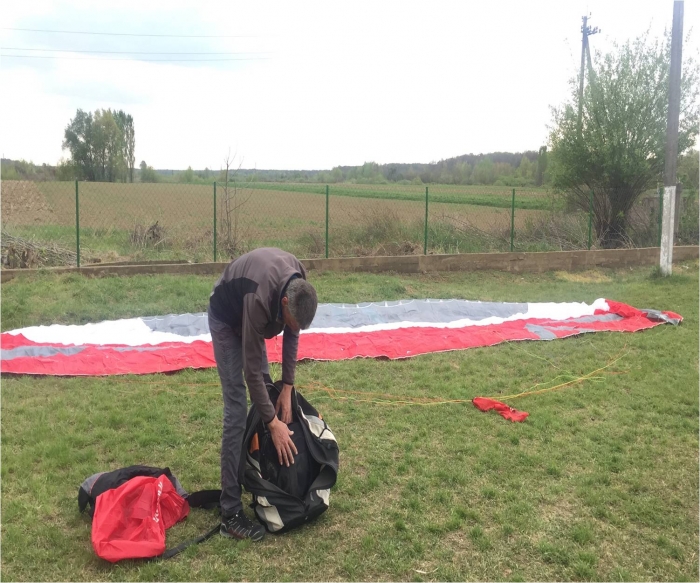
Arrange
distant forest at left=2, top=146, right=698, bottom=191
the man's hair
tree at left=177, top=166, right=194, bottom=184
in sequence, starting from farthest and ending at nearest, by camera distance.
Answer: tree at left=177, top=166, right=194, bottom=184 → distant forest at left=2, top=146, right=698, bottom=191 → the man's hair

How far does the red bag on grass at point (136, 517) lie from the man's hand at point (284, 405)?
776 mm

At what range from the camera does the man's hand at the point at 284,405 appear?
129 inches

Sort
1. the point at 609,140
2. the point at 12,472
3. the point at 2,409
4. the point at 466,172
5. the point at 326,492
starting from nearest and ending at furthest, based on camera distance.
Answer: the point at 326,492, the point at 12,472, the point at 2,409, the point at 609,140, the point at 466,172

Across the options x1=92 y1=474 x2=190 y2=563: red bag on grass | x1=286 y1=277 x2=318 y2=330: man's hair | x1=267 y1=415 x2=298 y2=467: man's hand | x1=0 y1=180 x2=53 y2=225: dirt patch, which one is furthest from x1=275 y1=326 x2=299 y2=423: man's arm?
x1=0 y1=180 x2=53 y2=225: dirt patch

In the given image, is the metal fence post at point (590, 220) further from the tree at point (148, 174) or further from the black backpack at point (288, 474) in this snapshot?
the tree at point (148, 174)

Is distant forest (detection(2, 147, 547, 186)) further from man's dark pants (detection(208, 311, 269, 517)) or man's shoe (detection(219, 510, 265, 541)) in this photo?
man's shoe (detection(219, 510, 265, 541))

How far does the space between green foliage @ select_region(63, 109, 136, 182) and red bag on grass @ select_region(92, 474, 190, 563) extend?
22913mm

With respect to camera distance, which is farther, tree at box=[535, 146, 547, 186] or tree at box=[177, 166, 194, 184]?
tree at box=[177, 166, 194, 184]

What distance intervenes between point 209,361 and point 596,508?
3.91m

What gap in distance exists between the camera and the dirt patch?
51.2 ft

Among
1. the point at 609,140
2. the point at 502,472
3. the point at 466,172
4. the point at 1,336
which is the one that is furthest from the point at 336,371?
the point at 466,172

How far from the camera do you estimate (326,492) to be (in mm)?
3340

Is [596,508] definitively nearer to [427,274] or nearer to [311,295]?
[311,295]

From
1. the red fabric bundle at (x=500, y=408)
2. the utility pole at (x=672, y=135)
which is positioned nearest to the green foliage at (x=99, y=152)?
the utility pole at (x=672, y=135)
